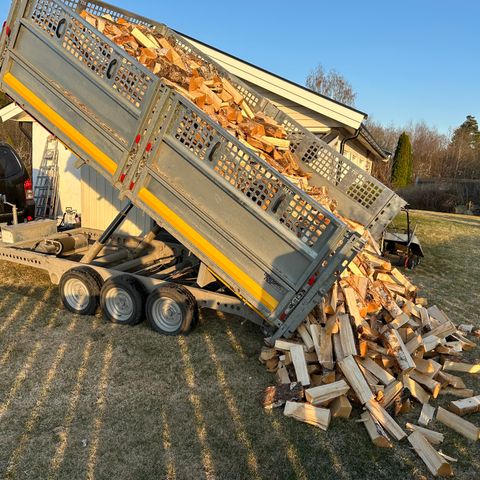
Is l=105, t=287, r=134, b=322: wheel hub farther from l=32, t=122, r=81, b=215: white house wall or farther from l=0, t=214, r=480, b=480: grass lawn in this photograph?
l=32, t=122, r=81, b=215: white house wall

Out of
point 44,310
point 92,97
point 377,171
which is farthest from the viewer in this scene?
point 377,171

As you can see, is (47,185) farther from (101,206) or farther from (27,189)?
(27,189)

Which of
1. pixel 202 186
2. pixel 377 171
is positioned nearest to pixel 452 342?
pixel 202 186

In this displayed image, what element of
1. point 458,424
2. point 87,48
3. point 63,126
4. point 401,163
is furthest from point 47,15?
point 401,163

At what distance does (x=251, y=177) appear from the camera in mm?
3709

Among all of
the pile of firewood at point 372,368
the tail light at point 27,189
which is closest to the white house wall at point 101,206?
the tail light at point 27,189

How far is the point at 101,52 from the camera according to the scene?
12.8 ft

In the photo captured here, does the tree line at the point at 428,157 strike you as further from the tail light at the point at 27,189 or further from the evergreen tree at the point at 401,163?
the tail light at the point at 27,189

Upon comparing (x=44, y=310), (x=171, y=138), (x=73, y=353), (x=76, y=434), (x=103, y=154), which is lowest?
(x=44, y=310)

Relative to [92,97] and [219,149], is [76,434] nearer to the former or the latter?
[219,149]

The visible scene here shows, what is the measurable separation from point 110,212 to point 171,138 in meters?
5.77

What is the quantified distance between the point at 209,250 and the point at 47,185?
326 inches

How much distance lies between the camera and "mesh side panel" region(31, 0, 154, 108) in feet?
12.5

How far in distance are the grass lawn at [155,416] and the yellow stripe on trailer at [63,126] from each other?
211 cm
